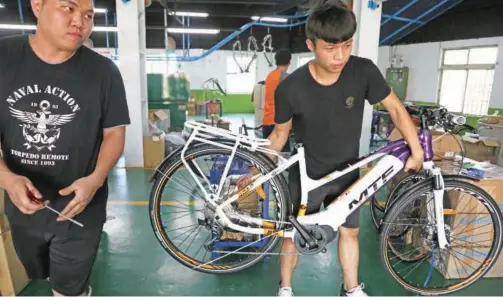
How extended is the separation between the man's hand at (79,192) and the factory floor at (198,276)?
4.11 ft

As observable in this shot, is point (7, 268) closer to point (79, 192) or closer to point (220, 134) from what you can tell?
point (79, 192)

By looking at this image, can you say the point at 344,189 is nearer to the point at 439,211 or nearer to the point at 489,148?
the point at 439,211

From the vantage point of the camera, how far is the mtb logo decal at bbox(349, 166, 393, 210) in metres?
1.72

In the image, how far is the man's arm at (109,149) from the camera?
1.28 m

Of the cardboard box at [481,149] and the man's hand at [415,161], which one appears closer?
the man's hand at [415,161]

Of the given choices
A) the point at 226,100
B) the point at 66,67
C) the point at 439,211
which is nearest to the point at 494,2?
the point at 439,211

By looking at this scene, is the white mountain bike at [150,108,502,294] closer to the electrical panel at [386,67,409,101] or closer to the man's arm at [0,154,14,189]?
the man's arm at [0,154,14,189]

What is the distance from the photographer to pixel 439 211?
1798mm

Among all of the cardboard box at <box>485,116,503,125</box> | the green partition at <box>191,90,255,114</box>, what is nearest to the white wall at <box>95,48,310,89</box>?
the green partition at <box>191,90,255,114</box>

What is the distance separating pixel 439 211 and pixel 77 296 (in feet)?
5.84

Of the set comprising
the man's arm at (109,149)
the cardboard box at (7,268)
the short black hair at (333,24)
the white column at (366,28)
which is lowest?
the cardboard box at (7,268)

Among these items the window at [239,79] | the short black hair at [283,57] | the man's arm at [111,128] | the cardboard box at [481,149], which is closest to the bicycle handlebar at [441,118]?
the man's arm at [111,128]

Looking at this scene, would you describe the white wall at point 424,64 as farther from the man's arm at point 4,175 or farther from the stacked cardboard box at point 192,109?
the man's arm at point 4,175

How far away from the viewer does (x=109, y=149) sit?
4.25ft
